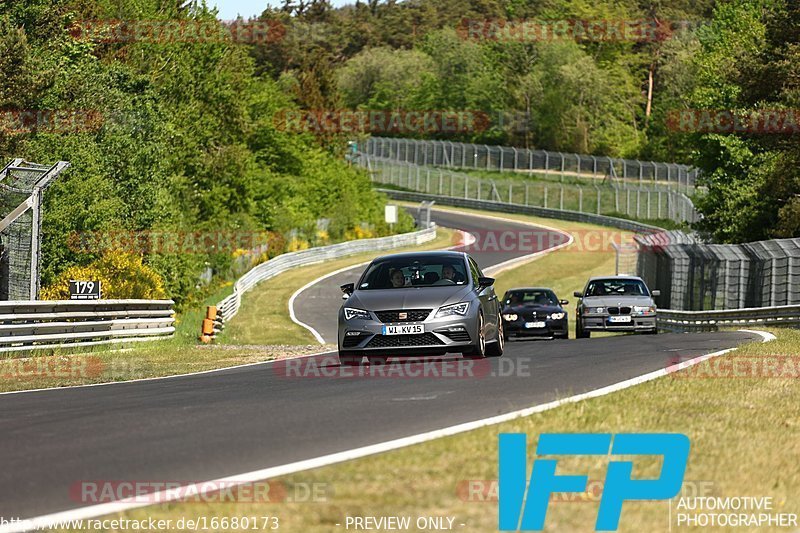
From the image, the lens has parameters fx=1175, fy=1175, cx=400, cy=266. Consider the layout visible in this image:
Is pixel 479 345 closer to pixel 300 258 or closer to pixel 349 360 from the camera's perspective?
pixel 349 360

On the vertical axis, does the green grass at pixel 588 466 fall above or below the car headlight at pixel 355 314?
above

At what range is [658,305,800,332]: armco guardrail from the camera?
2984 cm

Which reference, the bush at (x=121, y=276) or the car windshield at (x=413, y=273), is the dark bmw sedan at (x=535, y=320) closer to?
the car windshield at (x=413, y=273)

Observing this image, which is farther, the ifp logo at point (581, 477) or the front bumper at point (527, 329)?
the front bumper at point (527, 329)

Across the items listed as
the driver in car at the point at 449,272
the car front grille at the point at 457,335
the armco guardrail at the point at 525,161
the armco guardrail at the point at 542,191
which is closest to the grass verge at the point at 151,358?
the driver in car at the point at 449,272

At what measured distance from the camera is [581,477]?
20.8ft

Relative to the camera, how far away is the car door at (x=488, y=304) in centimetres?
1695

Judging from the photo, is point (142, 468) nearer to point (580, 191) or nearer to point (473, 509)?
point (473, 509)

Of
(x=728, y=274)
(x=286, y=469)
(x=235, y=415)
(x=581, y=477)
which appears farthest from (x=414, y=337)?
(x=728, y=274)

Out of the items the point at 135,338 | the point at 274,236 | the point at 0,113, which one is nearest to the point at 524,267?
the point at 274,236

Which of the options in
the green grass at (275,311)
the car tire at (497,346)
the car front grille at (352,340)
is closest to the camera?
the car front grille at (352,340)

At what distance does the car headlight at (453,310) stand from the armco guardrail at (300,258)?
57.3ft

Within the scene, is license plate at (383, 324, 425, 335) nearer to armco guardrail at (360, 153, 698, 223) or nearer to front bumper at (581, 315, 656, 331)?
front bumper at (581, 315, 656, 331)

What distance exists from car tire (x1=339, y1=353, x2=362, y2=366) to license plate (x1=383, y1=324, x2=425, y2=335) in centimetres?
62
